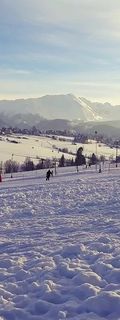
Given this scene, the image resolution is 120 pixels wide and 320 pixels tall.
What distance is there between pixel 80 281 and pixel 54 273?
1.01m

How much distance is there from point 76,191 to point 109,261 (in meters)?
18.6

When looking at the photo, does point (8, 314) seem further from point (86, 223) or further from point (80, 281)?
point (86, 223)

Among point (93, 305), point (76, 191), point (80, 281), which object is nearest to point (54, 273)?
point (80, 281)

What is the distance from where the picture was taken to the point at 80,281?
10.2 meters

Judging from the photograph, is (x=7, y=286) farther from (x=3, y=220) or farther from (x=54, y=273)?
(x=3, y=220)

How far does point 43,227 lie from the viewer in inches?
699

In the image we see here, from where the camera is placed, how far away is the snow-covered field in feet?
28.7

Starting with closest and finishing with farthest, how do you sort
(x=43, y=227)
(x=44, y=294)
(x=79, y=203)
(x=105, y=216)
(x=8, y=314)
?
(x=8, y=314)
(x=44, y=294)
(x=43, y=227)
(x=105, y=216)
(x=79, y=203)

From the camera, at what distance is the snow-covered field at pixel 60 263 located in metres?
8.74

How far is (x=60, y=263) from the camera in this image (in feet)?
38.5

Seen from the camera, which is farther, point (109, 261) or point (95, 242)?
point (95, 242)

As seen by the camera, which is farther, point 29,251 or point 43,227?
point 43,227

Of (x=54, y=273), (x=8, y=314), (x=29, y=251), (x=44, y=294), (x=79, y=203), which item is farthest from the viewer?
(x=79, y=203)

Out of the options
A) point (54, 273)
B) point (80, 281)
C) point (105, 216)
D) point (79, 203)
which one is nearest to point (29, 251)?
point (54, 273)
